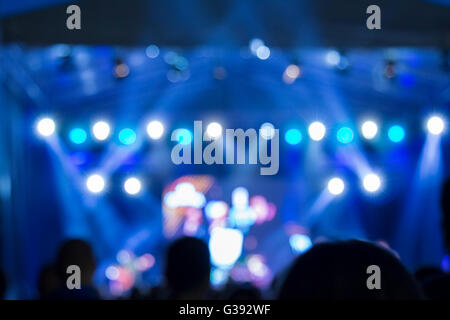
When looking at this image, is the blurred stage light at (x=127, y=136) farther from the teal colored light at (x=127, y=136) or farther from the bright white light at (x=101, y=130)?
the bright white light at (x=101, y=130)

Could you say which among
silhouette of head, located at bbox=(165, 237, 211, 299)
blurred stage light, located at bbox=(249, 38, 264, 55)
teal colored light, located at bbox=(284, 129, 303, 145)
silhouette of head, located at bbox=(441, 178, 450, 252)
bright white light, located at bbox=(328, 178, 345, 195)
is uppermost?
blurred stage light, located at bbox=(249, 38, 264, 55)

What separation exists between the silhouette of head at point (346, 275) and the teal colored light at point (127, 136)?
6900 mm

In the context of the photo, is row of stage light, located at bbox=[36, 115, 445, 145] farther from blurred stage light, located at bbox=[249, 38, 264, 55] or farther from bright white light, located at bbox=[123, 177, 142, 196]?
blurred stage light, located at bbox=[249, 38, 264, 55]

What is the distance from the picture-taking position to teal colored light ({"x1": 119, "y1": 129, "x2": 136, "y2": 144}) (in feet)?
25.5

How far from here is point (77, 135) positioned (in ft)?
24.8

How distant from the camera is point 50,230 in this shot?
25.6 ft

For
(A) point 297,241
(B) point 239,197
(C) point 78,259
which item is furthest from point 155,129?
(C) point 78,259

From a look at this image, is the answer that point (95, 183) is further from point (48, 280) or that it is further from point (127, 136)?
point (48, 280)

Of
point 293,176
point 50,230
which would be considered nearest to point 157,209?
point 50,230

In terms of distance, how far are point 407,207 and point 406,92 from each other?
66.0 inches

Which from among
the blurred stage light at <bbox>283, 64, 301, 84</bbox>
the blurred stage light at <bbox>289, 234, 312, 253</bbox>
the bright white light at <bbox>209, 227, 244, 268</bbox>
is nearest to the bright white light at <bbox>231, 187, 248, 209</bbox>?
the bright white light at <bbox>209, 227, 244, 268</bbox>

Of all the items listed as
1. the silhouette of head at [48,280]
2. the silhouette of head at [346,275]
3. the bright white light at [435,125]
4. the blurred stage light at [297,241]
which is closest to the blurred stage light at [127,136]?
the blurred stage light at [297,241]

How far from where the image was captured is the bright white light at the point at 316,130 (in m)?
7.67

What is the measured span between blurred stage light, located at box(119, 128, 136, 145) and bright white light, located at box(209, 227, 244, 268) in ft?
5.59
